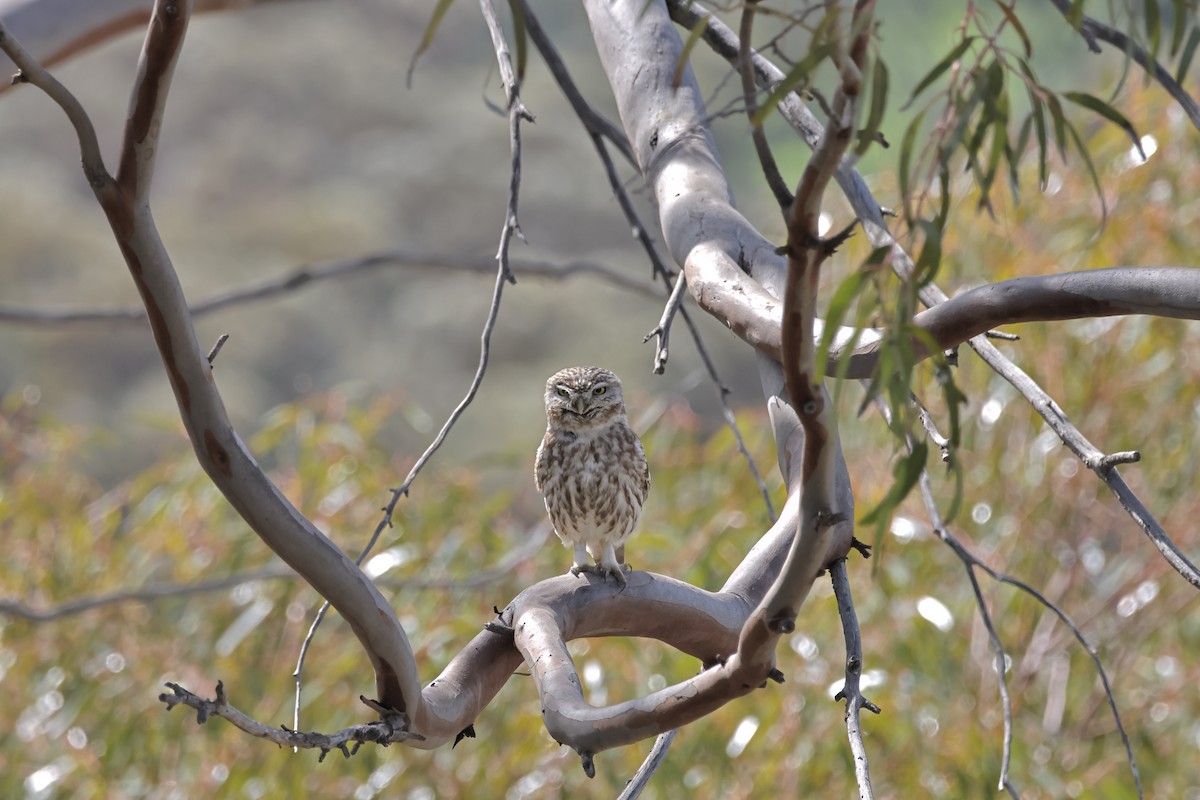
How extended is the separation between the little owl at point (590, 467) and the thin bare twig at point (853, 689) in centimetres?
81

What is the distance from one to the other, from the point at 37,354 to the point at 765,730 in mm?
15432

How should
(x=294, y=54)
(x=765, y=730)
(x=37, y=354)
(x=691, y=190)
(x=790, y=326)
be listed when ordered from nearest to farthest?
1. (x=790, y=326)
2. (x=691, y=190)
3. (x=765, y=730)
4. (x=37, y=354)
5. (x=294, y=54)

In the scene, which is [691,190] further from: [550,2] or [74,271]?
[74,271]

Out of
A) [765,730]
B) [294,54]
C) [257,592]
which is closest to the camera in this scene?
[765,730]

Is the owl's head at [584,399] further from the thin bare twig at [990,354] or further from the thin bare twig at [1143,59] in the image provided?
the thin bare twig at [1143,59]

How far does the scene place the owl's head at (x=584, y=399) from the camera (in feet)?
8.09

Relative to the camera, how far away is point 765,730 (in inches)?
131

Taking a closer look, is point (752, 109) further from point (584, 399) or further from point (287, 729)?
point (584, 399)

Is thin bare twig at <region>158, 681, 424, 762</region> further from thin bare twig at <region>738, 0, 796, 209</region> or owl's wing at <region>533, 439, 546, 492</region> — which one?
owl's wing at <region>533, 439, 546, 492</region>

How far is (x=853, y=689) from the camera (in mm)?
1355

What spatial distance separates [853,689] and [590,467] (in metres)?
1.09

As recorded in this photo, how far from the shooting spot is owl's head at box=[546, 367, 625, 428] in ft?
8.09

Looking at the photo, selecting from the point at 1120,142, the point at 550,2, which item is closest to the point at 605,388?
the point at 1120,142

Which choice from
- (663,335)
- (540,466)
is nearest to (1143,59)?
(663,335)
